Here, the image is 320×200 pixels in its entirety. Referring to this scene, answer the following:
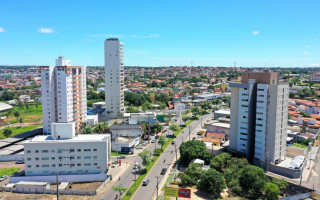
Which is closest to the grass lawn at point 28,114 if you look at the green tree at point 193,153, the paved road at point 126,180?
the paved road at point 126,180

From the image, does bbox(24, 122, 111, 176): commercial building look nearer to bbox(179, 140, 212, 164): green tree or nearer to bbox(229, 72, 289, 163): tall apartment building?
bbox(179, 140, 212, 164): green tree

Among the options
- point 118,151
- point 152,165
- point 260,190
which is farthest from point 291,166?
point 118,151

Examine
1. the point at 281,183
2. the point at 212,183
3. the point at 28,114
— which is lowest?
the point at 281,183

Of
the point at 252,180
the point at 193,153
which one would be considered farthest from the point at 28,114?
the point at 252,180

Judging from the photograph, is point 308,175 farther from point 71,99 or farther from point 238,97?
point 71,99

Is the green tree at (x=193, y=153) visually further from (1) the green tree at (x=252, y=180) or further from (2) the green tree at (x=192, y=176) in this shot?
(1) the green tree at (x=252, y=180)

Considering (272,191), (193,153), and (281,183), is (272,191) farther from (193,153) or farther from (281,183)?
(193,153)
